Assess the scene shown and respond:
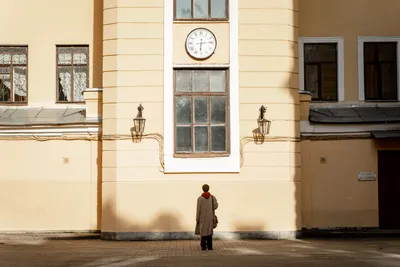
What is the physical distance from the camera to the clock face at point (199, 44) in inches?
902

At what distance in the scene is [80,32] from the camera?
82.7ft

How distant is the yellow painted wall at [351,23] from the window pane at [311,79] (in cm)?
90

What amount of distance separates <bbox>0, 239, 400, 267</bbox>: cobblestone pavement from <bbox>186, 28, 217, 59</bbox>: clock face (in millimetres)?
5104

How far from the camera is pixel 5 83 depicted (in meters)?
25.4

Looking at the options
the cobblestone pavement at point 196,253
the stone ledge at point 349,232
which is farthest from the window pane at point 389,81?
the cobblestone pavement at point 196,253

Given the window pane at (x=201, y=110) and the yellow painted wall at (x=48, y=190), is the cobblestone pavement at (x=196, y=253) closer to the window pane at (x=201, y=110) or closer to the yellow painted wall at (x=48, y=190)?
the yellow painted wall at (x=48, y=190)

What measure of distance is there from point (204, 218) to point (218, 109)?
→ 4196 millimetres

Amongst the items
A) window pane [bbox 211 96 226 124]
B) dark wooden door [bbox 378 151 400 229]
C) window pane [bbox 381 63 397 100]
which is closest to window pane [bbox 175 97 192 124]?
window pane [bbox 211 96 226 124]

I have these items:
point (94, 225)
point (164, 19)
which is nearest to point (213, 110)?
point (164, 19)

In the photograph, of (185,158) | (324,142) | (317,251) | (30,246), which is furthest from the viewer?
(324,142)

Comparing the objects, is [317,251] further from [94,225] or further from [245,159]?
[94,225]

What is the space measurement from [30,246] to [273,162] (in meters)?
6.84

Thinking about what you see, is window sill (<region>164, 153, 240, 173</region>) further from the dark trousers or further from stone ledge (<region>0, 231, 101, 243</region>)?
the dark trousers

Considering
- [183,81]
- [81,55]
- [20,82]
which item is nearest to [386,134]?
[183,81]
